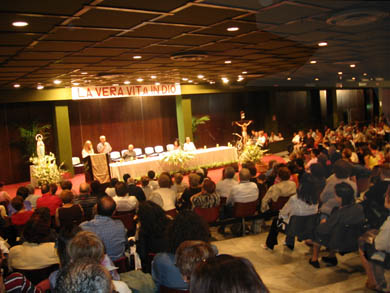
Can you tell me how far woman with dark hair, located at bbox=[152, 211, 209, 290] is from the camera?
288cm

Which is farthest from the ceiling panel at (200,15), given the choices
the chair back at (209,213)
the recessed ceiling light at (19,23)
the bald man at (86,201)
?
the bald man at (86,201)

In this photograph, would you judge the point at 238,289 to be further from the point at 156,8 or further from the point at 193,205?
the point at 193,205

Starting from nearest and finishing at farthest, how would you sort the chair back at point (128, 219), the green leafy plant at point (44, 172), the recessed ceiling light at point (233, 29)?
the recessed ceiling light at point (233, 29)
the chair back at point (128, 219)
the green leafy plant at point (44, 172)

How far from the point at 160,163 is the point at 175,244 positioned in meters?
8.73

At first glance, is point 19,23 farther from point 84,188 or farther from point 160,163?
point 160,163

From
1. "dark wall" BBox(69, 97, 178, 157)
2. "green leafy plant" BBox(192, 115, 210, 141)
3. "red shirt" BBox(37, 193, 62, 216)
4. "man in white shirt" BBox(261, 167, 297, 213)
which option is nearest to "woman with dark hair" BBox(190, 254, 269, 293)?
"man in white shirt" BBox(261, 167, 297, 213)

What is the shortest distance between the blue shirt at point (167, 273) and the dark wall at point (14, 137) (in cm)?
1054

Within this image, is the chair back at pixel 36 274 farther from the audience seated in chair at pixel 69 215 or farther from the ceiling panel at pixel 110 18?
the ceiling panel at pixel 110 18

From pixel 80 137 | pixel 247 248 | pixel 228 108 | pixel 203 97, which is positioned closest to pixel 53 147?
pixel 80 137

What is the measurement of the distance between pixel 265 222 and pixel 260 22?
11.2ft

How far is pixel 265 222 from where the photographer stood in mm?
6734

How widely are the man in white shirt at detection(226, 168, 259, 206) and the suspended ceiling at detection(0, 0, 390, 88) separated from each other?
82.6 inches

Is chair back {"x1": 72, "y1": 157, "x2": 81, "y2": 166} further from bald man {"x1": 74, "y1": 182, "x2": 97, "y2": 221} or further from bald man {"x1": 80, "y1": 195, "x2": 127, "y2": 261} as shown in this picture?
bald man {"x1": 80, "y1": 195, "x2": 127, "y2": 261}

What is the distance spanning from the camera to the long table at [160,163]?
10961mm
